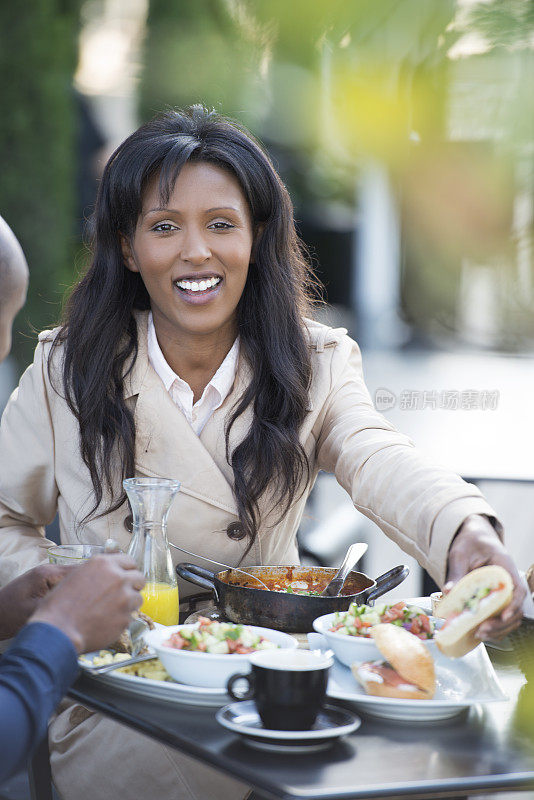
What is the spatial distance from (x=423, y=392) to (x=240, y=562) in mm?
1208

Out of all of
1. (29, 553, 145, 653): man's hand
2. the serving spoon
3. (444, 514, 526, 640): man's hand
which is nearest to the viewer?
(29, 553, 145, 653): man's hand

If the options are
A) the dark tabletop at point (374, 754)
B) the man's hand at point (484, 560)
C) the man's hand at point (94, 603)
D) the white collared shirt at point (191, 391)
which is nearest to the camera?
the dark tabletop at point (374, 754)

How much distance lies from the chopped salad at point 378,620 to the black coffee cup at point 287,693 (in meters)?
0.28

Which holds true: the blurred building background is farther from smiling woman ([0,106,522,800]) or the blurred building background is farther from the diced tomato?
the diced tomato

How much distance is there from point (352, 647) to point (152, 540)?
433mm

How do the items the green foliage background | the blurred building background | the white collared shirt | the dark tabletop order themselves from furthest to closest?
the green foliage background, the white collared shirt, the dark tabletop, the blurred building background

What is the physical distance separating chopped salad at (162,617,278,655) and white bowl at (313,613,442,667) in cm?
10

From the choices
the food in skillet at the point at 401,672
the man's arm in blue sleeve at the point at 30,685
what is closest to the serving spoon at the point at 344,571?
the food in skillet at the point at 401,672

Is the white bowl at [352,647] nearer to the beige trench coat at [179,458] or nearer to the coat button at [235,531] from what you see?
the beige trench coat at [179,458]

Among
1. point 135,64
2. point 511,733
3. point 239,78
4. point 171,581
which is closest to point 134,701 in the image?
point 171,581

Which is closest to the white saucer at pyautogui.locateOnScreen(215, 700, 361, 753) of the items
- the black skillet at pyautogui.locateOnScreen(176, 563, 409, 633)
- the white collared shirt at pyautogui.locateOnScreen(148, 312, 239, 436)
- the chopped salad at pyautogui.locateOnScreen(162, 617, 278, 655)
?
the chopped salad at pyautogui.locateOnScreen(162, 617, 278, 655)

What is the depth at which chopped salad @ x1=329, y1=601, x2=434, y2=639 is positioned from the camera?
60.1 inches

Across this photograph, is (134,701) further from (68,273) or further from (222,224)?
(68,273)

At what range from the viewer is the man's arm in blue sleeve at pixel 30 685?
1135 mm
